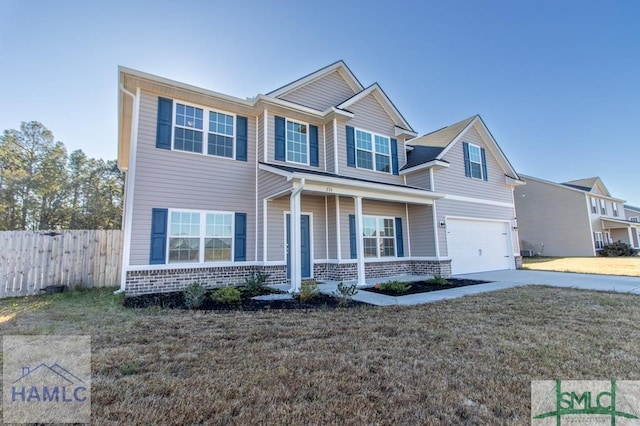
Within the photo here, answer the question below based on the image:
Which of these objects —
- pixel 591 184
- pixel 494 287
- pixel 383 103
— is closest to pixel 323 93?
pixel 383 103

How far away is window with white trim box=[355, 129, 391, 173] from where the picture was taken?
11.8m

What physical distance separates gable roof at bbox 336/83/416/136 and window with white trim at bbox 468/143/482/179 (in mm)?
3182

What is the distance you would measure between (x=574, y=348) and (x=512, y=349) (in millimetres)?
793

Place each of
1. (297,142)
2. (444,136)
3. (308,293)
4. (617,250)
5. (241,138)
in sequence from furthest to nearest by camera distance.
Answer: (617,250) → (444,136) → (297,142) → (241,138) → (308,293)

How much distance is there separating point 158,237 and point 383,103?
995 cm

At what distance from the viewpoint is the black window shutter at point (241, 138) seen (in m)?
10.0

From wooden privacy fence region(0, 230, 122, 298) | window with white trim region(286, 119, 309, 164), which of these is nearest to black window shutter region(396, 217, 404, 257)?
window with white trim region(286, 119, 309, 164)

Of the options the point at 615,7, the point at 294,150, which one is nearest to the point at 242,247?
the point at 294,150

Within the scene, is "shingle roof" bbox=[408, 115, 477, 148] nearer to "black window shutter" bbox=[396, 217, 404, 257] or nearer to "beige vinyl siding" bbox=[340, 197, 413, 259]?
"beige vinyl siding" bbox=[340, 197, 413, 259]

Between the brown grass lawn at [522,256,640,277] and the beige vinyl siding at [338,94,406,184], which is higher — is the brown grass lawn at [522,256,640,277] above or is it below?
below

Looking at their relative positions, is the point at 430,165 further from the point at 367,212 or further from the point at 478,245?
the point at 478,245

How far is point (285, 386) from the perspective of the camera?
283 centimetres

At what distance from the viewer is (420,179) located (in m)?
12.5

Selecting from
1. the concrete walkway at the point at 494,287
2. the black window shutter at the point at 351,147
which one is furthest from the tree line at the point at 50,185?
the concrete walkway at the point at 494,287
